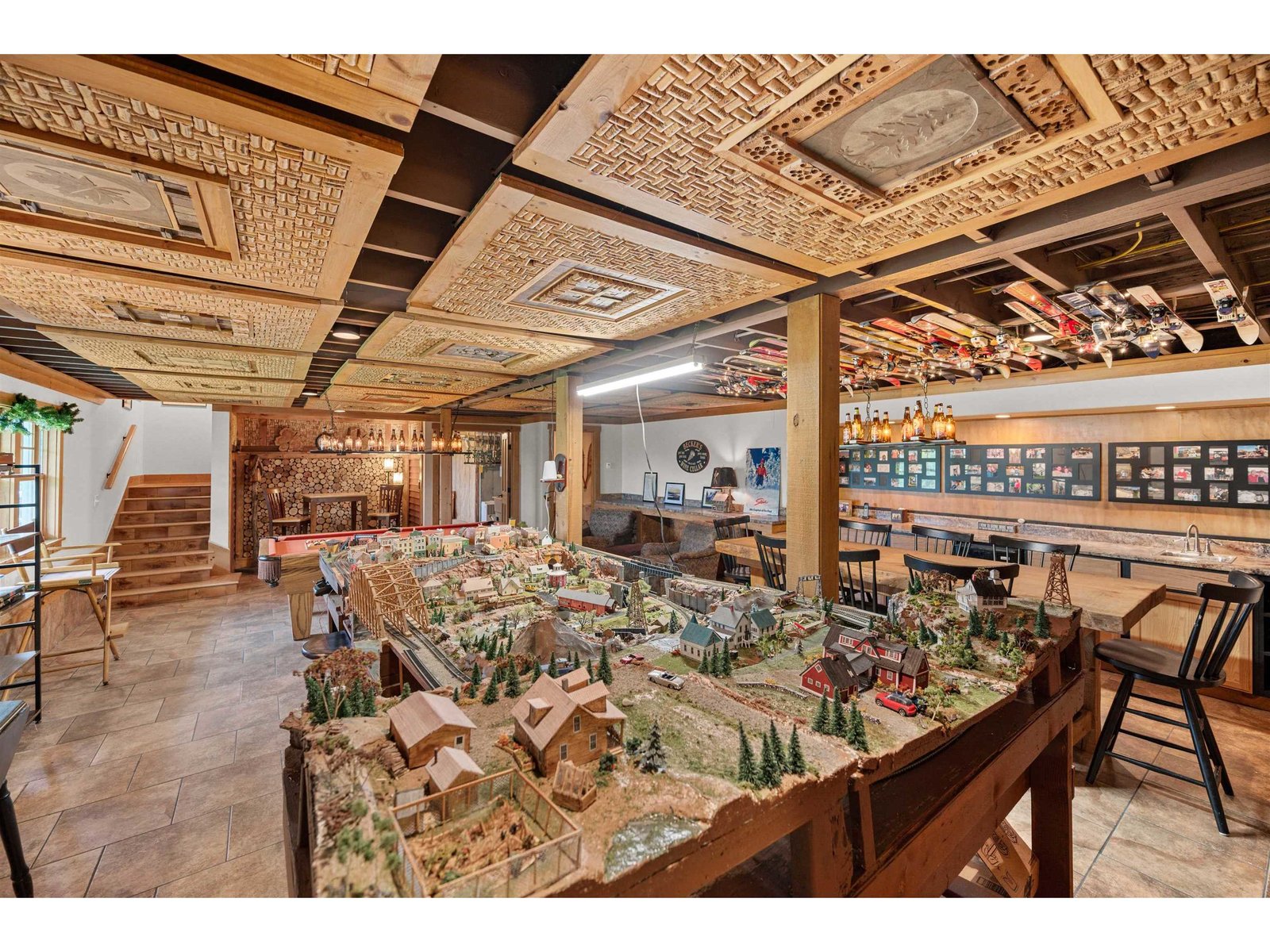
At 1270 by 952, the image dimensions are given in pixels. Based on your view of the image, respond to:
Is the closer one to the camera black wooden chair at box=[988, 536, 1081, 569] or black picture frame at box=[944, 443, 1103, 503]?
black wooden chair at box=[988, 536, 1081, 569]

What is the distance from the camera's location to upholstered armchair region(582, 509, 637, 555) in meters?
9.01

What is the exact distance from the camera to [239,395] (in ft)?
21.2

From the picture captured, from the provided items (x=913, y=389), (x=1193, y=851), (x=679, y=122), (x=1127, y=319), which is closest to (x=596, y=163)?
(x=679, y=122)

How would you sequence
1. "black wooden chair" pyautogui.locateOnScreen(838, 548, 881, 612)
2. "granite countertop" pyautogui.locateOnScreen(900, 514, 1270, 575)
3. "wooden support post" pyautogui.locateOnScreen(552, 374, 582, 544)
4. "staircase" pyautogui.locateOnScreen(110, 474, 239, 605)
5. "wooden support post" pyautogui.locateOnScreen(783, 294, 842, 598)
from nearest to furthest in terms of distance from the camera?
1. "wooden support post" pyautogui.locateOnScreen(783, 294, 842, 598)
2. "black wooden chair" pyautogui.locateOnScreen(838, 548, 881, 612)
3. "granite countertop" pyautogui.locateOnScreen(900, 514, 1270, 575)
4. "wooden support post" pyautogui.locateOnScreen(552, 374, 582, 544)
5. "staircase" pyautogui.locateOnScreen(110, 474, 239, 605)

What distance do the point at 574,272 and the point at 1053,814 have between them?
2.82m

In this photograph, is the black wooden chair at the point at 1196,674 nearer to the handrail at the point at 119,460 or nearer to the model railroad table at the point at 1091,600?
the model railroad table at the point at 1091,600

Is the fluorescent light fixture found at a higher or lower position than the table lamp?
higher

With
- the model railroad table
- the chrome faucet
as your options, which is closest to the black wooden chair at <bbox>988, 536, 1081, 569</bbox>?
the model railroad table

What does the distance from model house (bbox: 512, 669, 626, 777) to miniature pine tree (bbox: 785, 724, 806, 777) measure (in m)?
0.33

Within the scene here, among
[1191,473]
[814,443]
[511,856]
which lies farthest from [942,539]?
[511,856]

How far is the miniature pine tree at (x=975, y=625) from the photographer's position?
5.37ft

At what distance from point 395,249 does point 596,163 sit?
49.2 inches

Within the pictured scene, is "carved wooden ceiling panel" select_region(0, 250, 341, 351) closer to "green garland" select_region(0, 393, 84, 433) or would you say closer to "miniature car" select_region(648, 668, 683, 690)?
"green garland" select_region(0, 393, 84, 433)

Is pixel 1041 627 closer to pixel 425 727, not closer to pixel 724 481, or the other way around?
pixel 425 727
